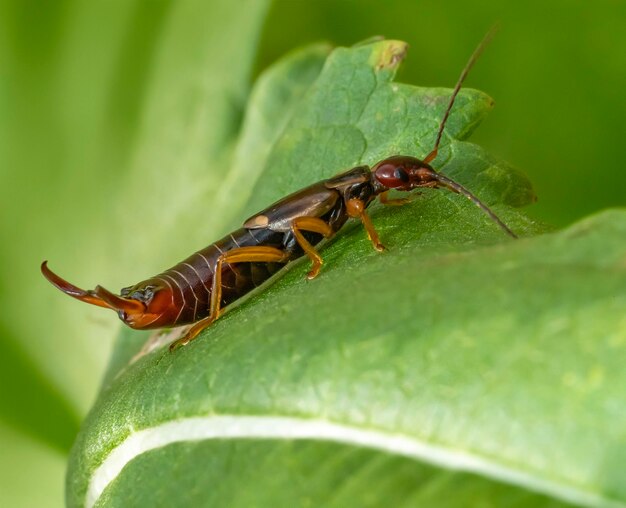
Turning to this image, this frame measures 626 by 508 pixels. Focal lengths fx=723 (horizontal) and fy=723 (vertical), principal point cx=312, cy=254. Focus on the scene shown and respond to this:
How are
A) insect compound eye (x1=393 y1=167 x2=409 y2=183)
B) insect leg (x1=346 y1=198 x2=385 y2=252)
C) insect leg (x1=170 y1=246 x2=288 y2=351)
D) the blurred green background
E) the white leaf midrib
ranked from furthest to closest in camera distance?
the blurred green background < insect compound eye (x1=393 y1=167 x2=409 y2=183) < insect leg (x1=170 y1=246 x2=288 y2=351) < insect leg (x1=346 y1=198 x2=385 y2=252) < the white leaf midrib

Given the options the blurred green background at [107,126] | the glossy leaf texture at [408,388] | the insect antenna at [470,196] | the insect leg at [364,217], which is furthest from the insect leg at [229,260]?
the blurred green background at [107,126]

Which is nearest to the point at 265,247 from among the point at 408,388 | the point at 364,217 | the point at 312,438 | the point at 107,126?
the point at 364,217

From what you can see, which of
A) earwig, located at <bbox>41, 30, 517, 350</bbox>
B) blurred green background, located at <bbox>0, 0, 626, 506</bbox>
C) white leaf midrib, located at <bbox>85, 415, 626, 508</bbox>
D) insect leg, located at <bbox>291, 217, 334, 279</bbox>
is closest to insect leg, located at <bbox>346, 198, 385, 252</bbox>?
earwig, located at <bbox>41, 30, 517, 350</bbox>

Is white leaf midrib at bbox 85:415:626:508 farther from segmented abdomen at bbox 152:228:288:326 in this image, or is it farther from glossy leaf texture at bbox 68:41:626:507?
segmented abdomen at bbox 152:228:288:326

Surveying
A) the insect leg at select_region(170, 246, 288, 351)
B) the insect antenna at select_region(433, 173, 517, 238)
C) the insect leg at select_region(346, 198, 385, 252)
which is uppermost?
the insect leg at select_region(170, 246, 288, 351)

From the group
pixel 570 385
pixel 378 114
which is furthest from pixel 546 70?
pixel 570 385

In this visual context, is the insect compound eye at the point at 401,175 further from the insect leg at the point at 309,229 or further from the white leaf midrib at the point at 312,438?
the white leaf midrib at the point at 312,438
